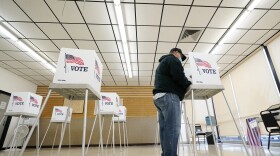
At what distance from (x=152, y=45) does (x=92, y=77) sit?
3.46 m

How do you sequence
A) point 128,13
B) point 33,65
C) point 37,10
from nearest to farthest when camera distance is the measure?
point 37,10 → point 128,13 → point 33,65

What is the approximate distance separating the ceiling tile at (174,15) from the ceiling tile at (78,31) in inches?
74.3

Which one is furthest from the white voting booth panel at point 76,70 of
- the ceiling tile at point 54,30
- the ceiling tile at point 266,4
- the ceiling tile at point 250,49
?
the ceiling tile at point 250,49

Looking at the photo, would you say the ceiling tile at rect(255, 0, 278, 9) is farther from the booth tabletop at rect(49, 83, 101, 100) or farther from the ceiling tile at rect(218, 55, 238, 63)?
the booth tabletop at rect(49, 83, 101, 100)

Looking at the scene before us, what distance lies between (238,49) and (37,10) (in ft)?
17.8

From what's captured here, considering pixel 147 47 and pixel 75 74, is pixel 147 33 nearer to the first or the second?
pixel 147 47

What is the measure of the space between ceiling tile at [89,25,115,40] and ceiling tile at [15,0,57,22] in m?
0.87

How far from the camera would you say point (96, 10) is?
361 cm

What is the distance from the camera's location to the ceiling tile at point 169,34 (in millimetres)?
4273

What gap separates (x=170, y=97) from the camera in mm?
1681

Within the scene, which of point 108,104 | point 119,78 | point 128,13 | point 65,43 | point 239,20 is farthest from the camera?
point 119,78

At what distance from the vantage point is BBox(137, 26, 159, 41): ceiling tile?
422 centimetres

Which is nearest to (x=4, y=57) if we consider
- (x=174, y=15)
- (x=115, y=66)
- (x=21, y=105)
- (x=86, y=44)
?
(x=21, y=105)

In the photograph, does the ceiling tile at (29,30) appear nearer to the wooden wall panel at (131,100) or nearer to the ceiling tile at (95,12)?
the ceiling tile at (95,12)
